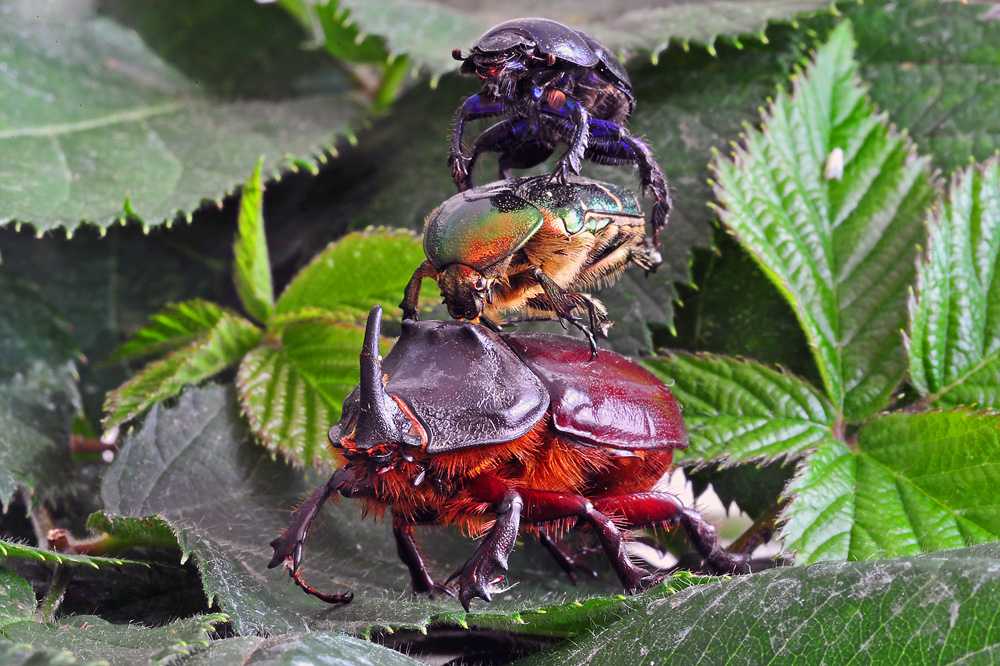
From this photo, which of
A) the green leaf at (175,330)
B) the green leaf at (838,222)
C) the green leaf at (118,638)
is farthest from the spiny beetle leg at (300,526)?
the green leaf at (838,222)

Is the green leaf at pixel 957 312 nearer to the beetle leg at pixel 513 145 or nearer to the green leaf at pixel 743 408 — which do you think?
the green leaf at pixel 743 408

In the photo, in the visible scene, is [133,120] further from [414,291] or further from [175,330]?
[414,291]

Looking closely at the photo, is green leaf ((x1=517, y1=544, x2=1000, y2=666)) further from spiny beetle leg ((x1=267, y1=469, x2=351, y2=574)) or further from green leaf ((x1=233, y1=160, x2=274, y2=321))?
green leaf ((x1=233, y1=160, x2=274, y2=321))

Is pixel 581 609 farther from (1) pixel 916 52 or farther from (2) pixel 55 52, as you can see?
(2) pixel 55 52

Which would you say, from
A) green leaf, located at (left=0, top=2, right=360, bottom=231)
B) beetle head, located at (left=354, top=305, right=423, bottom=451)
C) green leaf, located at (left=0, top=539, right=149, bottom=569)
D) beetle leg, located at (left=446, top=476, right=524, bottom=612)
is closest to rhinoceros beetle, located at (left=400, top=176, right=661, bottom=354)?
beetle head, located at (left=354, top=305, right=423, bottom=451)

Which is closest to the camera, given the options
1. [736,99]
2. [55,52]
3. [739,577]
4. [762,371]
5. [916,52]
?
[739,577]

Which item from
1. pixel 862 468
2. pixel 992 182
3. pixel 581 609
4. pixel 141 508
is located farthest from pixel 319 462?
pixel 992 182
